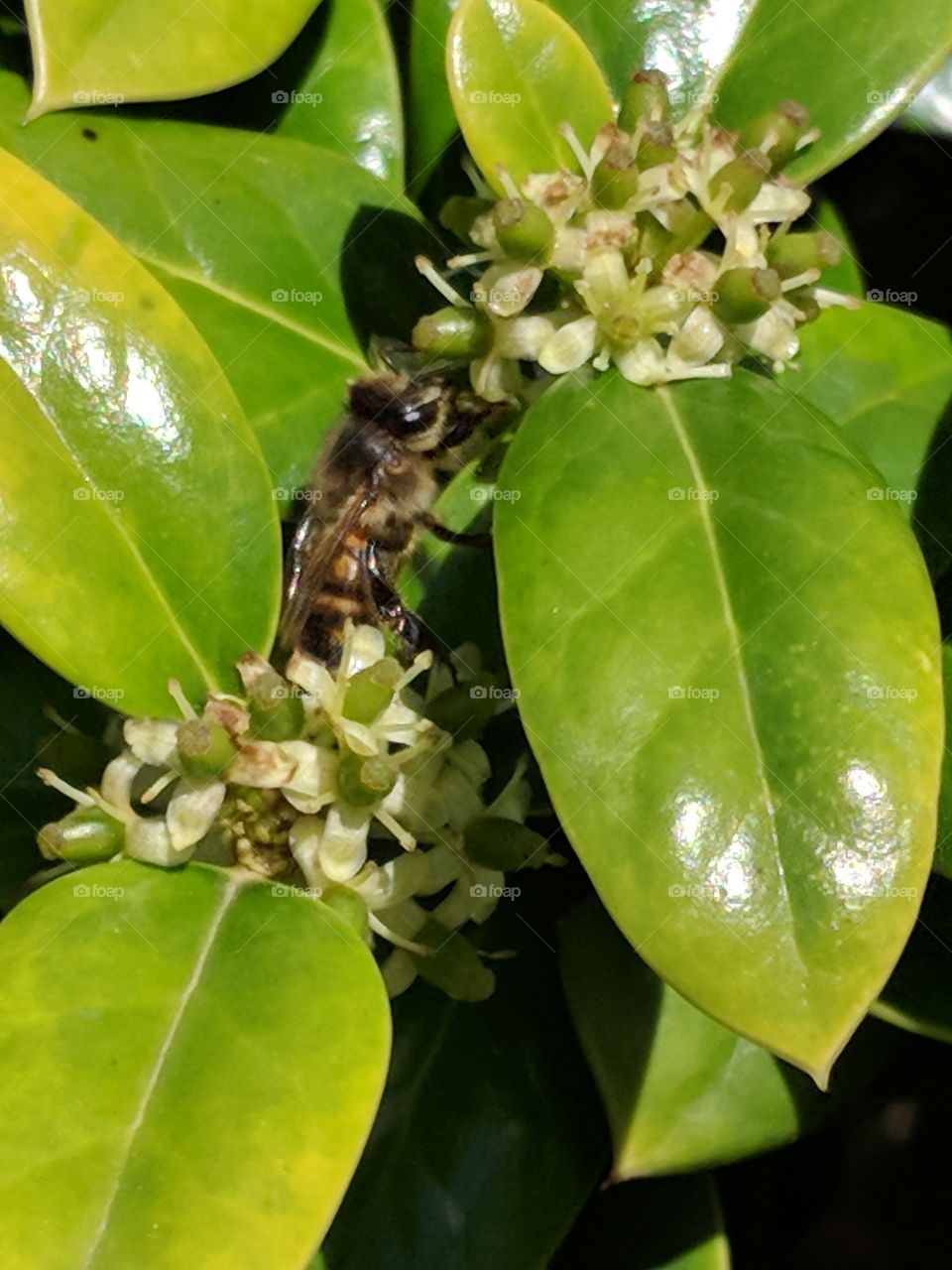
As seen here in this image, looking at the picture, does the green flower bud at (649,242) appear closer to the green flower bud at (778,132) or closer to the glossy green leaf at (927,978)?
the green flower bud at (778,132)

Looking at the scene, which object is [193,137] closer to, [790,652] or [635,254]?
[635,254]

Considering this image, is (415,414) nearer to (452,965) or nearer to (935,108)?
(452,965)

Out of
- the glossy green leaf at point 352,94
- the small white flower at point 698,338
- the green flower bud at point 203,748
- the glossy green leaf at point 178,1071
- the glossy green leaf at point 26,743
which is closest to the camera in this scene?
the glossy green leaf at point 178,1071

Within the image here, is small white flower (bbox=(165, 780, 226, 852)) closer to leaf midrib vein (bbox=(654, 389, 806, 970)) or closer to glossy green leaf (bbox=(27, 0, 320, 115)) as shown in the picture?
leaf midrib vein (bbox=(654, 389, 806, 970))

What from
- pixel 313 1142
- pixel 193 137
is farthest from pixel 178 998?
pixel 193 137

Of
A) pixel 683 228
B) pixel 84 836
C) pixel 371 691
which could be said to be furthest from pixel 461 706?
pixel 683 228

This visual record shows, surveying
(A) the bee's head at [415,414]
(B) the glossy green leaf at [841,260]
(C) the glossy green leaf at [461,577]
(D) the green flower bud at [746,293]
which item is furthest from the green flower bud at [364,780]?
(B) the glossy green leaf at [841,260]
